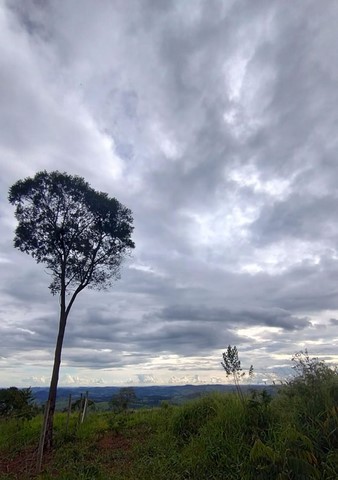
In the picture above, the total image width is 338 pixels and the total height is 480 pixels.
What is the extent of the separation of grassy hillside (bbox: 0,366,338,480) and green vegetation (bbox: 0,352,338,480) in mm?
15

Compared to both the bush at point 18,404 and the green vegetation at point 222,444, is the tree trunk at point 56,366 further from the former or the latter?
the bush at point 18,404

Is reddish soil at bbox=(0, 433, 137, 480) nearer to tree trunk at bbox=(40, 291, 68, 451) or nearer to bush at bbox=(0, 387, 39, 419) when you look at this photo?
tree trunk at bbox=(40, 291, 68, 451)

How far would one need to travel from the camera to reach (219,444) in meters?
8.37

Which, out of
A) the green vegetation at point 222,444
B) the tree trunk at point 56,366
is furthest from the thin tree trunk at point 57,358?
the green vegetation at point 222,444

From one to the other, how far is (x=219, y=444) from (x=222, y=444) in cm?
11

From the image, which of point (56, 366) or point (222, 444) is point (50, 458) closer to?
point (56, 366)

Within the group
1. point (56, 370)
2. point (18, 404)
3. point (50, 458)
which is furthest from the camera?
point (18, 404)

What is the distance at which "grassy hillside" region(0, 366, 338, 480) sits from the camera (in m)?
6.50

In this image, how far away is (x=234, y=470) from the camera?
24.1 feet

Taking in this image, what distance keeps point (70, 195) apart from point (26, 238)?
2404 mm

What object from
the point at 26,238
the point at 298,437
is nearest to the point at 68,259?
the point at 26,238

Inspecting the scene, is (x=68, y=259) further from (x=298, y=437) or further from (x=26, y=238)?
(x=298, y=437)

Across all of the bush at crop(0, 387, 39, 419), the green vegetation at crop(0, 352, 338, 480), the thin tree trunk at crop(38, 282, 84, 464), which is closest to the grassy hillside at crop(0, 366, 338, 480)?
the green vegetation at crop(0, 352, 338, 480)

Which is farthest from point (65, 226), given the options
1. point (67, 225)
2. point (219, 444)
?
point (219, 444)
